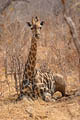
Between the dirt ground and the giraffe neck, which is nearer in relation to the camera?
the dirt ground

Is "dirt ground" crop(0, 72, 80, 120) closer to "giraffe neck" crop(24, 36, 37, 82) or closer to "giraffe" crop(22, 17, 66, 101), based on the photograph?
"giraffe" crop(22, 17, 66, 101)

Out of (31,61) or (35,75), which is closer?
(31,61)

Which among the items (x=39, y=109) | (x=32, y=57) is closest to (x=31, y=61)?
(x=32, y=57)

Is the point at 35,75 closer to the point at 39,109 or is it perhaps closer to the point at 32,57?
the point at 32,57

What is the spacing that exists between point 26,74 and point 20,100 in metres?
0.49

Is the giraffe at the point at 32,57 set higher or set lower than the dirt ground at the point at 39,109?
higher

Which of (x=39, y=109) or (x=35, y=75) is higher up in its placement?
(x=35, y=75)

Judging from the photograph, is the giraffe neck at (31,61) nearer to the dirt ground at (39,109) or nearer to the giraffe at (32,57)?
the giraffe at (32,57)

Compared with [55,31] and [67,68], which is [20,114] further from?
[55,31]

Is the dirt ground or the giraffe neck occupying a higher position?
the giraffe neck

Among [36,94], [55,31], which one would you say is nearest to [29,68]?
[36,94]

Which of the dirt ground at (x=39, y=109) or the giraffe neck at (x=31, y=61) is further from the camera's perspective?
the giraffe neck at (x=31, y=61)

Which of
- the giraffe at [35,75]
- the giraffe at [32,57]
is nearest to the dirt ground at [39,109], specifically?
the giraffe at [35,75]

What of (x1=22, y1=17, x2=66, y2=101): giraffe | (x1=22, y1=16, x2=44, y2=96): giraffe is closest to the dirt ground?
(x1=22, y1=17, x2=66, y2=101): giraffe
